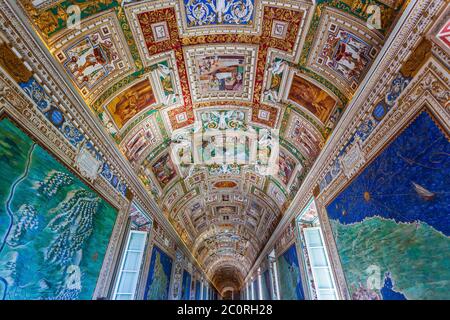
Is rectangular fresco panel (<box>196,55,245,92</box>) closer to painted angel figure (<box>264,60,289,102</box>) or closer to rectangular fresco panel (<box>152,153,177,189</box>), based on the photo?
painted angel figure (<box>264,60,289,102</box>)

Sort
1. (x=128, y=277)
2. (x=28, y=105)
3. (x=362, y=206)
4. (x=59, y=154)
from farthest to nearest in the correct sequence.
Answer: (x=128, y=277) < (x=362, y=206) < (x=59, y=154) < (x=28, y=105)

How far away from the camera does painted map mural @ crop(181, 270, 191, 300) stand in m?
15.3

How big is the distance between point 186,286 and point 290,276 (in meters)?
8.81

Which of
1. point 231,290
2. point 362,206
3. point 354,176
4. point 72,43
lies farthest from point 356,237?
point 231,290

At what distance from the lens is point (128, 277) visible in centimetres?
863

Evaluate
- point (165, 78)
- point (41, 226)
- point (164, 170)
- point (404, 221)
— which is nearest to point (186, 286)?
point (164, 170)

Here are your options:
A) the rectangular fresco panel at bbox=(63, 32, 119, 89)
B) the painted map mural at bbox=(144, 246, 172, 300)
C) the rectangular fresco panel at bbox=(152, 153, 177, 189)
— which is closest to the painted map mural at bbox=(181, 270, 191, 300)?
the painted map mural at bbox=(144, 246, 172, 300)

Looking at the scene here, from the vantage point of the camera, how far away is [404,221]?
4.10 metres

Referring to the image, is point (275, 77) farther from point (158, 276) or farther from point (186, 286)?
point (186, 286)

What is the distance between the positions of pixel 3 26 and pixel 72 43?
4.72ft

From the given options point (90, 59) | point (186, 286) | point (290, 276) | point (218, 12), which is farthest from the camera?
point (186, 286)

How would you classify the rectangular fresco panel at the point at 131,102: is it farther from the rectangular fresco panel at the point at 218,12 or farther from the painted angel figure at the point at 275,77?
the painted angel figure at the point at 275,77
